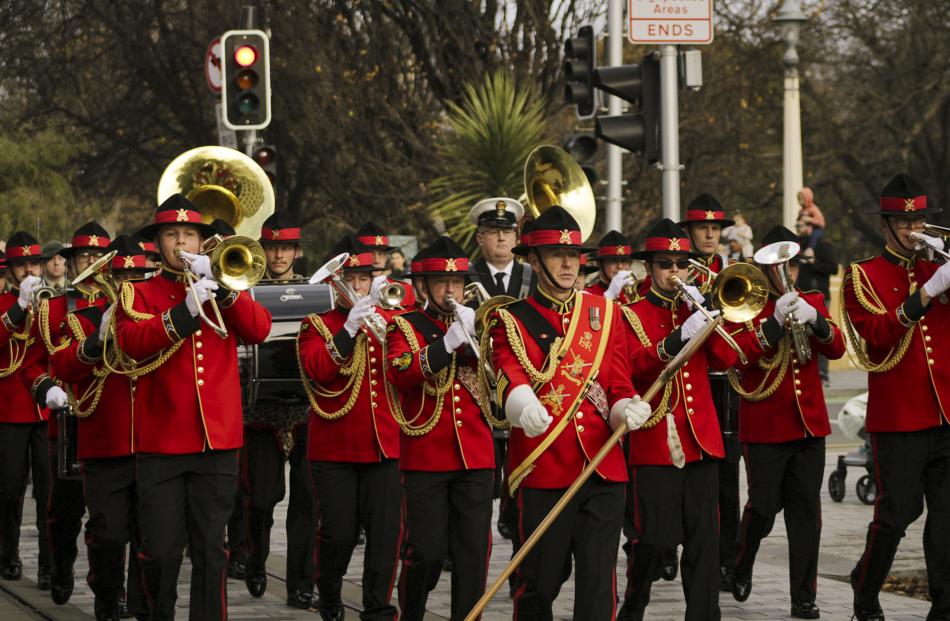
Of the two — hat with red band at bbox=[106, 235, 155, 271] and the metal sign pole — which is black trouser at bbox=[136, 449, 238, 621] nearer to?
hat with red band at bbox=[106, 235, 155, 271]

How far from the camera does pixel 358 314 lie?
924 cm

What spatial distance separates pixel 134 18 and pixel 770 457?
847 inches

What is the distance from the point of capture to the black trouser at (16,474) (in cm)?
1166

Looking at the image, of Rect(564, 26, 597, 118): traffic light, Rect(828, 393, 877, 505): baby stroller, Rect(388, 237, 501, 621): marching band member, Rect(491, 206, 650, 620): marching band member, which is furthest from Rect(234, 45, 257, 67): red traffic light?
Rect(491, 206, 650, 620): marching band member

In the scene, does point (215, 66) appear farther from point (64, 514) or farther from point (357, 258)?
point (357, 258)

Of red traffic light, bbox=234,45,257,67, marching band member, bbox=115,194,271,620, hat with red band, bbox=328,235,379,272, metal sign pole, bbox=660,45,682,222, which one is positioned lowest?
marching band member, bbox=115,194,271,620

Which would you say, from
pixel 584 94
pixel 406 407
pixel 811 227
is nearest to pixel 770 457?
pixel 406 407

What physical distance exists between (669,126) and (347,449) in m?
4.19

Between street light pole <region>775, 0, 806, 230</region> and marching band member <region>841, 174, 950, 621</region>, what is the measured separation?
586 inches

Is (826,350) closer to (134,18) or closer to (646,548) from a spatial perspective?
(646,548)

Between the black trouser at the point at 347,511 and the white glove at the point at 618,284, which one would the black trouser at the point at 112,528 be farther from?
the white glove at the point at 618,284

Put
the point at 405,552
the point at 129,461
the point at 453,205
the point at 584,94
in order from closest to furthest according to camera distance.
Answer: the point at 405,552
the point at 129,461
the point at 584,94
the point at 453,205

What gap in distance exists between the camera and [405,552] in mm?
8875

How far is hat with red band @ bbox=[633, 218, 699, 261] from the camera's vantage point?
9430 millimetres
